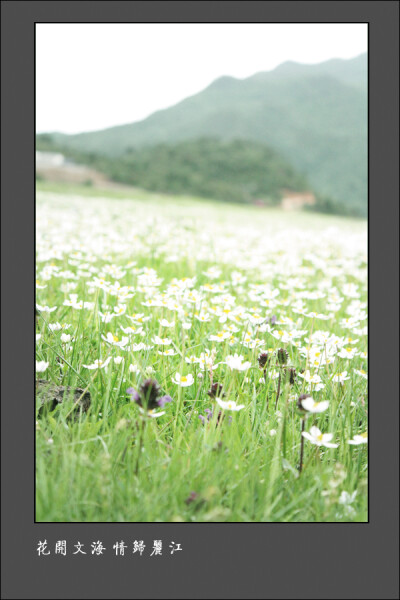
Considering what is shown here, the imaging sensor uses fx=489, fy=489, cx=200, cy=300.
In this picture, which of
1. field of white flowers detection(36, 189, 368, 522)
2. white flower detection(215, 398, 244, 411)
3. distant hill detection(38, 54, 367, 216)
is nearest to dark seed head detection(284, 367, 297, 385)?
field of white flowers detection(36, 189, 368, 522)

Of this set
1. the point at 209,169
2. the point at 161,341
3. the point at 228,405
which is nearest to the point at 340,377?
the point at 228,405

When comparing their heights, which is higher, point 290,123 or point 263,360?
point 290,123

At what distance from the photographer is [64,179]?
954 inches

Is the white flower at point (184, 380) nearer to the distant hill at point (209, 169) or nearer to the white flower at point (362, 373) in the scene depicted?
the white flower at point (362, 373)

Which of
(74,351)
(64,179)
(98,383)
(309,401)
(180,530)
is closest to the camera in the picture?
(180,530)

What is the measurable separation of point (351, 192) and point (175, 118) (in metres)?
23.4

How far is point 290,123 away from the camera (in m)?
53.8

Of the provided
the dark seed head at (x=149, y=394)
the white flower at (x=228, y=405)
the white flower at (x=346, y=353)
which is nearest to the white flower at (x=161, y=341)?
the white flower at (x=228, y=405)

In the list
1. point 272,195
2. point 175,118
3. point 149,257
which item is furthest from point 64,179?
point 175,118

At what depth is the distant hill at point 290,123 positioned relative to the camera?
45.2 metres

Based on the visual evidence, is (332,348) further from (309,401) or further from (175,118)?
(175,118)

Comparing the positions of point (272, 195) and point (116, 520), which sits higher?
point (272, 195)

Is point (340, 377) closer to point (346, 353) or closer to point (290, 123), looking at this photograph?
point (346, 353)

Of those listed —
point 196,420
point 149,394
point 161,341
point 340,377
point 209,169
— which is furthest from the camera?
point 209,169
